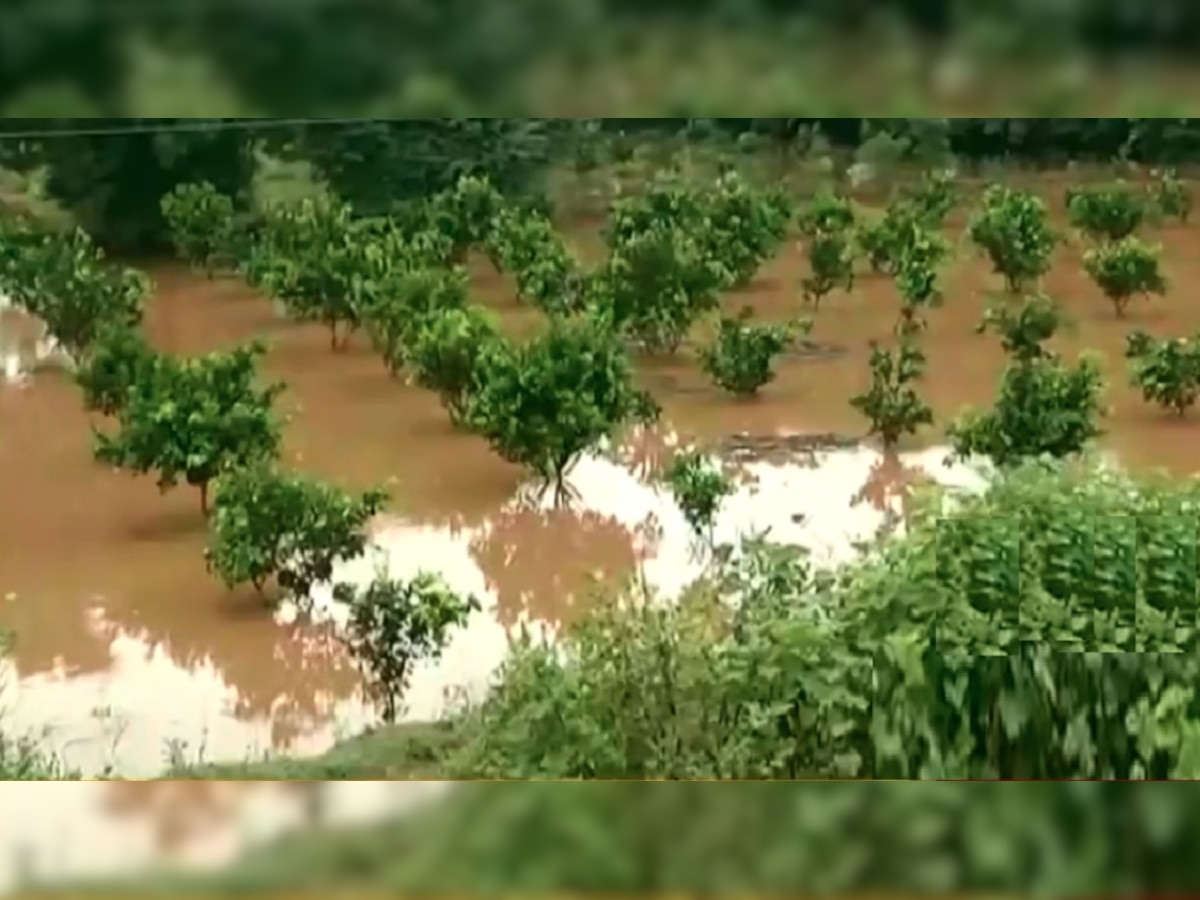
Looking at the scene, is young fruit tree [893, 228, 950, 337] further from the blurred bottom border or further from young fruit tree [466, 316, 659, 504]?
the blurred bottom border

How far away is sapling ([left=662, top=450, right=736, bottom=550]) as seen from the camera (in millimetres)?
2025

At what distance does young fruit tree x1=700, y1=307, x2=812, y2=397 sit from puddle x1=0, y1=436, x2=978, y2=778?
0.30 ft

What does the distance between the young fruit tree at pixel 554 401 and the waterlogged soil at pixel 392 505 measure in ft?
Result: 0.07

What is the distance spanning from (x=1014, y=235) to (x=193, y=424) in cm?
92

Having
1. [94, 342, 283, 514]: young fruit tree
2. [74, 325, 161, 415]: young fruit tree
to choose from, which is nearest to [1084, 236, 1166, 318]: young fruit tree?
[94, 342, 283, 514]: young fruit tree

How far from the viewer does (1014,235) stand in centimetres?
206

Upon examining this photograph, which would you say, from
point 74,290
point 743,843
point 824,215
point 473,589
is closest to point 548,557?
point 473,589

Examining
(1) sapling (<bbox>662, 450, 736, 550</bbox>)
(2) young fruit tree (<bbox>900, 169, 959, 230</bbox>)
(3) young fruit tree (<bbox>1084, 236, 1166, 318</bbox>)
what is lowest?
(1) sapling (<bbox>662, 450, 736, 550</bbox>)

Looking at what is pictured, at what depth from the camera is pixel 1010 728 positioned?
1996 millimetres

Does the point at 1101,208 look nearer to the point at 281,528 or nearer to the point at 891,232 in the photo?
the point at 891,232

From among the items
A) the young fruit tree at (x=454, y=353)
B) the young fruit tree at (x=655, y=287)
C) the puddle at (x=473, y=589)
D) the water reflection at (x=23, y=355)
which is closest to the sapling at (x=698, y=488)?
the puddle at (x=473, y=589)

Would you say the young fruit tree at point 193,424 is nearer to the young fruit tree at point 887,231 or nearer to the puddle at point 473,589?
the puddle at point 473,589

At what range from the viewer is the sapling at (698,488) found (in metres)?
2.03

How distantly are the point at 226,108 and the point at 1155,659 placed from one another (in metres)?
1.12
